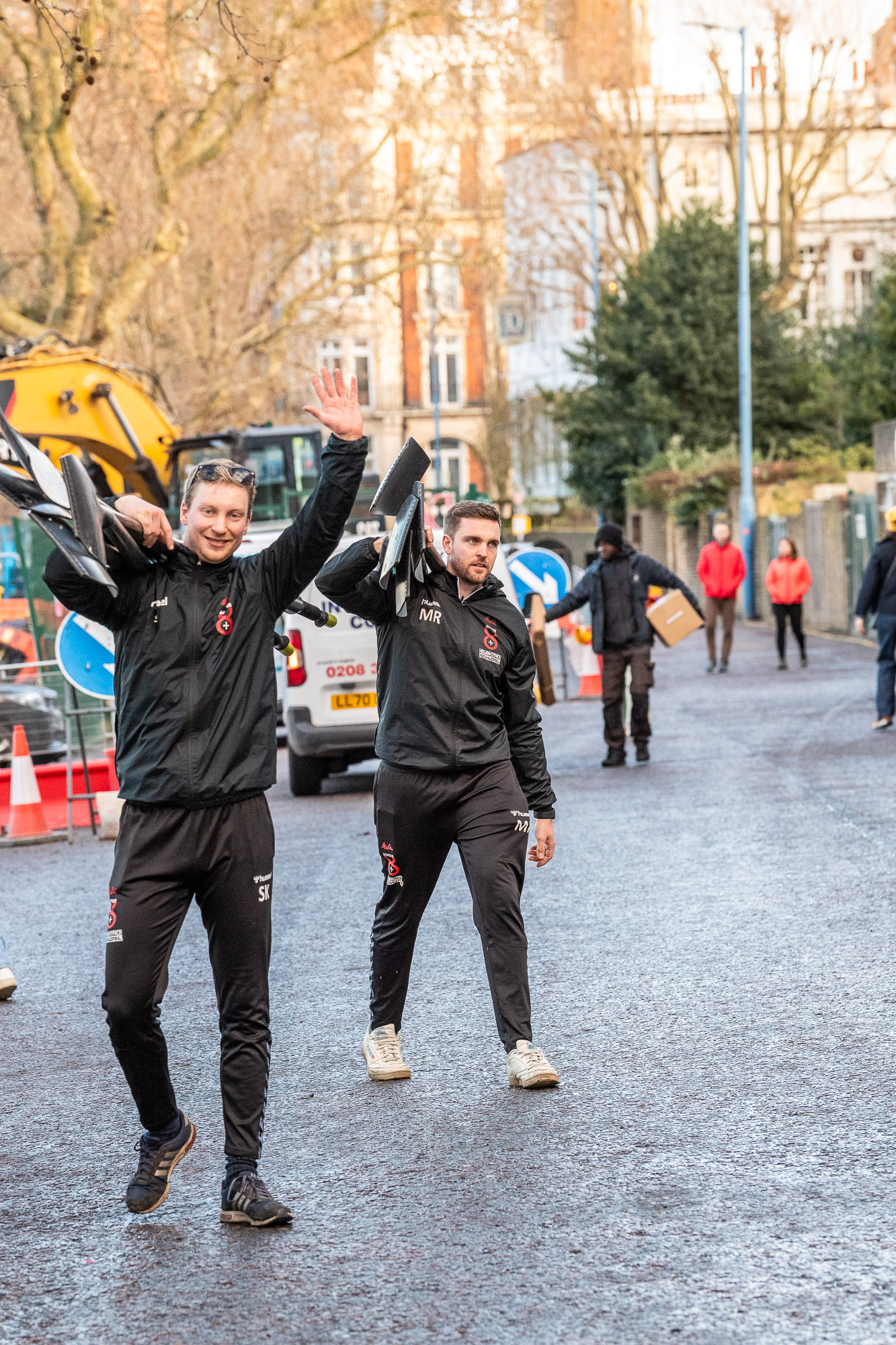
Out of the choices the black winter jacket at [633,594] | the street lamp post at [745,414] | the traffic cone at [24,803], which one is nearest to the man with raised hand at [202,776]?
the traffic cone at [24,803]

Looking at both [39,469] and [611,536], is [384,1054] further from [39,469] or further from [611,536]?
[611,536]

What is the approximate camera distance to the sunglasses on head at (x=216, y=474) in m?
4.78

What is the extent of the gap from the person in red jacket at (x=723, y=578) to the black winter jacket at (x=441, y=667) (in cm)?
1748

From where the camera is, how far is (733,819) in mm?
11539

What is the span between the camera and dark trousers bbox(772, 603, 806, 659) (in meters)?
23.0

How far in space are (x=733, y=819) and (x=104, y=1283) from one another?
7648mm

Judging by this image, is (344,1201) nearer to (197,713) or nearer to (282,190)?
(197,713)

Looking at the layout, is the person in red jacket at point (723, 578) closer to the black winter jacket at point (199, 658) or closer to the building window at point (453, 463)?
the black winter jacket at point (199, 658)

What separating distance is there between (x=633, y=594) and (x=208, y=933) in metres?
10.5

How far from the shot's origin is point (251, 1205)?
4.66 m

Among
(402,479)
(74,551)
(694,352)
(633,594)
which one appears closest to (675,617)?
(633,594)

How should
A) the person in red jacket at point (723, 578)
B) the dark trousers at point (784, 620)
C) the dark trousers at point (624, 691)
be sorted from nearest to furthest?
the dark trousers at point (624, 691) < the dark trousers at point (784, 620) < the person in red jacket at point (723, 578)

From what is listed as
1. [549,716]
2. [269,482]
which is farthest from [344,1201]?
[269,482]

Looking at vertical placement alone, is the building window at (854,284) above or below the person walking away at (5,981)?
above
